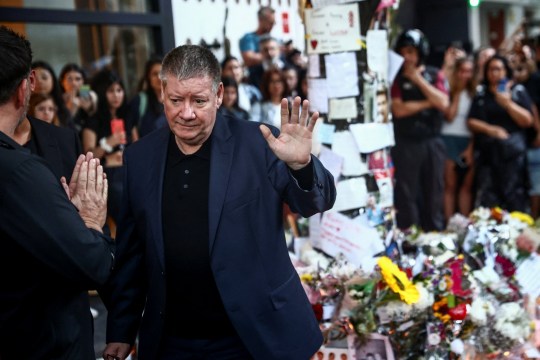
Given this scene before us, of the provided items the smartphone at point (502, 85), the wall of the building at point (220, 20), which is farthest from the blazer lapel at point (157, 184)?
the smartphone at point (502, 85)

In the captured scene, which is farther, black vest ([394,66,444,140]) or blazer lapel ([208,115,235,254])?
black vest ([394,66,444,140])

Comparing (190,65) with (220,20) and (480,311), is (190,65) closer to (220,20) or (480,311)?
(480,311)

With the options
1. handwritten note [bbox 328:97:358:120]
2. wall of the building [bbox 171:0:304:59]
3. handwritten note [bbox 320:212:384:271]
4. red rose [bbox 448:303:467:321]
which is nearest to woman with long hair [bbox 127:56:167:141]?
wall of the building [bbox 171:0:304:59]

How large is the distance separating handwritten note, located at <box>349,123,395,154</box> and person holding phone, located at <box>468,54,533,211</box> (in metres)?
3.56

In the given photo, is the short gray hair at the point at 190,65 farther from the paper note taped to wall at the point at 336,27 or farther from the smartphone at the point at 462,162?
the smartphone at the point at 462,162

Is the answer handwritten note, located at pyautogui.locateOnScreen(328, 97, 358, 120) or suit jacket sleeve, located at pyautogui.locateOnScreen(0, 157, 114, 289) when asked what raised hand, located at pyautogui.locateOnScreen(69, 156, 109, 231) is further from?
handwritten note, located at pyautogui.locateOnScreen(328, 97, 358, 120)

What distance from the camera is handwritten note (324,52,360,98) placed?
3.88 metres

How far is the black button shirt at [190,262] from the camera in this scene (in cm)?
256

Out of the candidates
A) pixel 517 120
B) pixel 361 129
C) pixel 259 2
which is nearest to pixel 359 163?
pixel 361 129

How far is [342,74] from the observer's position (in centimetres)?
390

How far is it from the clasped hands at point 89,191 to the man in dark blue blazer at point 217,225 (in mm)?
235

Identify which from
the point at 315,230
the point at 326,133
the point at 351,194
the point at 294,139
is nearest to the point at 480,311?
the point at 351,194

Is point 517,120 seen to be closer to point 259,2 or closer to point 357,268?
point 259,2

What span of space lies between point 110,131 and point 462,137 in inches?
153
